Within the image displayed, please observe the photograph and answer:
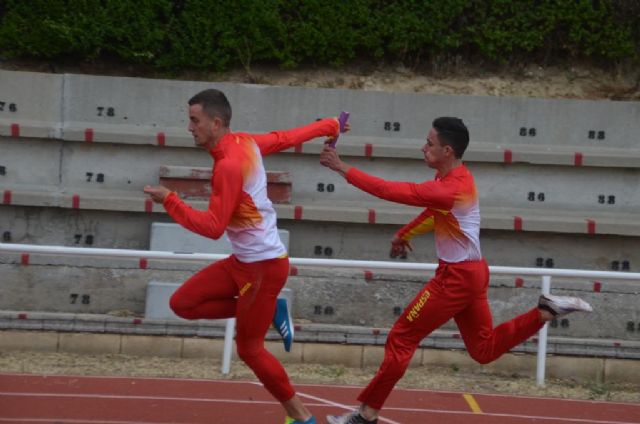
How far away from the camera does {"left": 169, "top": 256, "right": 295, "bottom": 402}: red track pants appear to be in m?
6.50

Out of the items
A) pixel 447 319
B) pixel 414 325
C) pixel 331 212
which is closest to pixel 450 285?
pixel 447 319

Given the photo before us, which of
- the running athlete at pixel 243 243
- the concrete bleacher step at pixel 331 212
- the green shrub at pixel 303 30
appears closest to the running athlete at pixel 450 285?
the running athlete at pixel 243 243

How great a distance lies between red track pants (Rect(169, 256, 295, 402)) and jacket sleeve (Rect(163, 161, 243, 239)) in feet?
1.73

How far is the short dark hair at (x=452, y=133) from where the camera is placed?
6.74 meters

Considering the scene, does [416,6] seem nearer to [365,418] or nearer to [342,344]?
[342,344]

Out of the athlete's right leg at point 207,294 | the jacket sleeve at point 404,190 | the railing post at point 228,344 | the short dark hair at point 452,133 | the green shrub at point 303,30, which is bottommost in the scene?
the railing post at point 228,344

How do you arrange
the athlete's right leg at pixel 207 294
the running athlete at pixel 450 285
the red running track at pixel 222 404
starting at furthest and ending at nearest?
the red running track at pixel 222 404 → the running athlete at pixel 450 285 → the athlete's right leg at pixel 207 294

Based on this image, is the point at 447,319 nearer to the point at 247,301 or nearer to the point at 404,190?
the point at 404,190

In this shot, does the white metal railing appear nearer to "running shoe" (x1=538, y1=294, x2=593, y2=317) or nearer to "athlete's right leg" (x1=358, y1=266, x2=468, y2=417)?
"running shoe" (x1=538, y1=294, x2=593, y2=317)

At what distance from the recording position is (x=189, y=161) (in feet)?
36.8

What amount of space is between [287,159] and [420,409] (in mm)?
3955

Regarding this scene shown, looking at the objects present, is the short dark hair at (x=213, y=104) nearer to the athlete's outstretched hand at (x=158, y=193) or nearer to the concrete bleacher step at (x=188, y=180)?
the athlete's outstretched hand at (x=158, y=193)

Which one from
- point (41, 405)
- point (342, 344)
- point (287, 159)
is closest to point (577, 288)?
point (342, 344)

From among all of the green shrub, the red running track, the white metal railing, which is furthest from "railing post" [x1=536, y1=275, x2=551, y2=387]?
the green shrub
